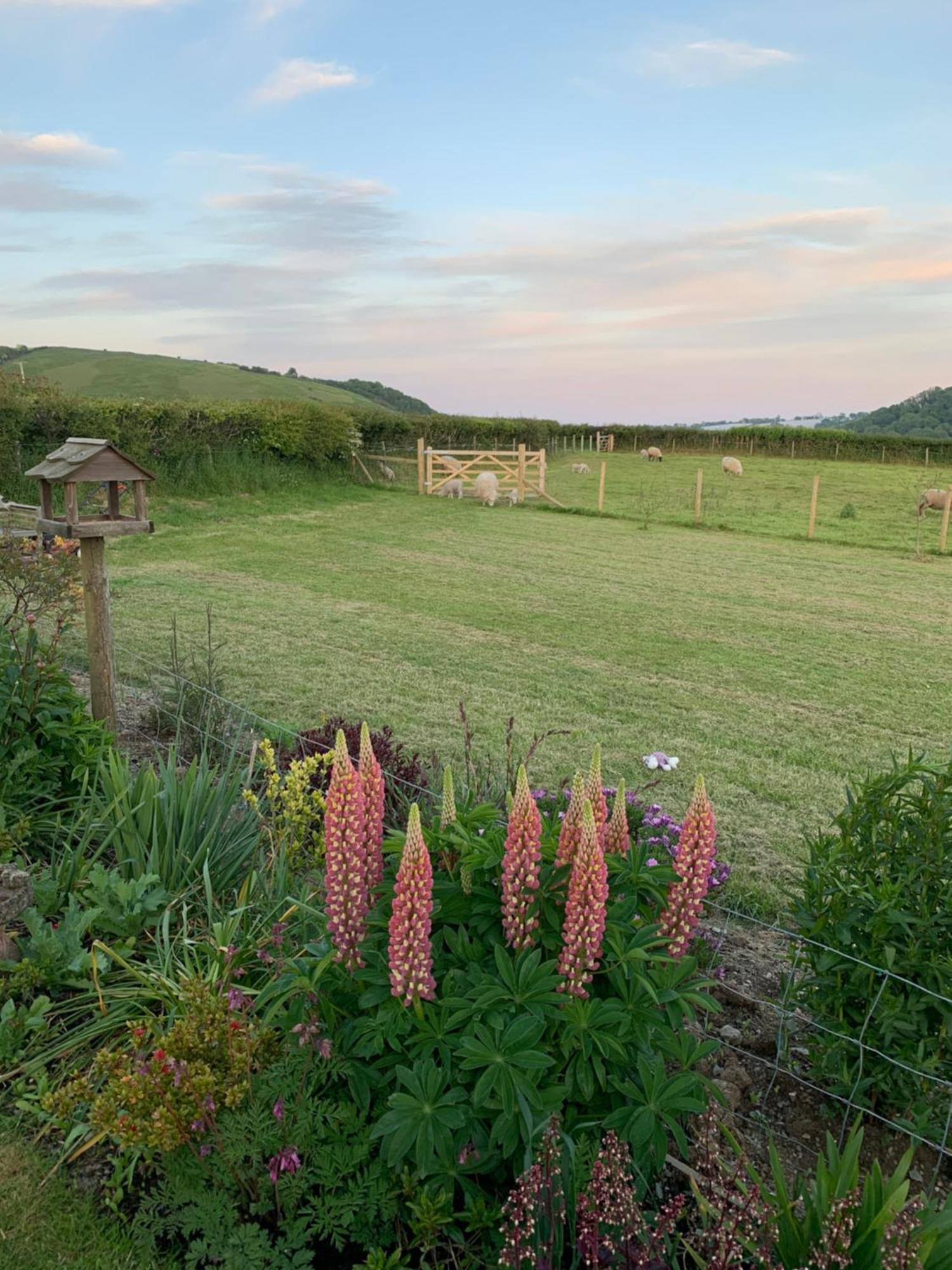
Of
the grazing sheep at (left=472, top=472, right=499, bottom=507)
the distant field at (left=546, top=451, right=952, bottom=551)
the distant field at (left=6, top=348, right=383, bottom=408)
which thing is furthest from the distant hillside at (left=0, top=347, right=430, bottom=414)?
the grazing sheep at (left=472, top=472, right=499, bottom=507)

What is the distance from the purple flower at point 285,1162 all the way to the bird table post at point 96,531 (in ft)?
11.5

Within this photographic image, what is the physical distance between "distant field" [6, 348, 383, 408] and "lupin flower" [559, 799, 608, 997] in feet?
184

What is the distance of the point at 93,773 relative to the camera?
408 cm

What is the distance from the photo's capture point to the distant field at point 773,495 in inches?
824

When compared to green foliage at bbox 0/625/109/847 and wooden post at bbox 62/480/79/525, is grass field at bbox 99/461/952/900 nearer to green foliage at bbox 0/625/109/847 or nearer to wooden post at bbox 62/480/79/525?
wooden post at bbox 62/480/79/525

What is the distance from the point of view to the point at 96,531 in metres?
4.92

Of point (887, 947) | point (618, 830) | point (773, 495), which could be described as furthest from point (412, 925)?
point (773, 495)

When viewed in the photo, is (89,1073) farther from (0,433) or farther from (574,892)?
(0,433)

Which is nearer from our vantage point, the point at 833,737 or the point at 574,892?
the point at 574,892

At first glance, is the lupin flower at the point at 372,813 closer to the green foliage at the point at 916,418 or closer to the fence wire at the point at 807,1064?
the fence wire at the point at 807,1064

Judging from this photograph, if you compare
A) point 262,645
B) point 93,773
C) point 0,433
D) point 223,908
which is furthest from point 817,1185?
point 0,433

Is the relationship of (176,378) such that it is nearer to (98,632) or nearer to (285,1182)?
(98,632)

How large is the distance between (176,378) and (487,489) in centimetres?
4284

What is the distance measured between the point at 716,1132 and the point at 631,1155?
0.34m
